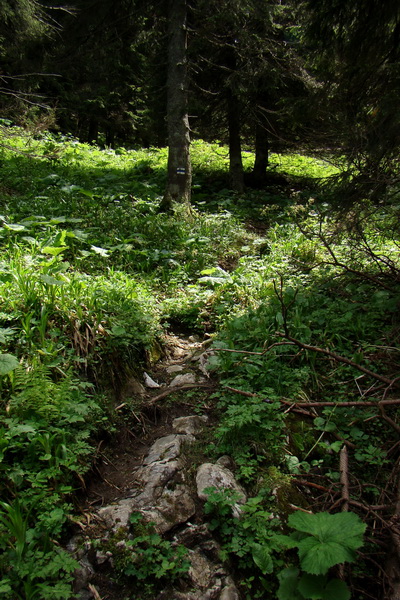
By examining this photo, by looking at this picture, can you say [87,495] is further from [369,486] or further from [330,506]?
[369,486]

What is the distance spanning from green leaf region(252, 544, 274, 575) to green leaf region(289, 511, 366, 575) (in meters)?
0.36

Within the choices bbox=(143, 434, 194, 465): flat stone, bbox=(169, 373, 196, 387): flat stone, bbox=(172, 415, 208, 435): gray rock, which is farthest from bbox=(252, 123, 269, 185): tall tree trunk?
bbox=(143, 434, 194, 465): flat stone

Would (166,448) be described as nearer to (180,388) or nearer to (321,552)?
(180,388)

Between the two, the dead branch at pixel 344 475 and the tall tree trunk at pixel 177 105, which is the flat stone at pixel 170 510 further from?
the tall tree trunk at pixel 177 105

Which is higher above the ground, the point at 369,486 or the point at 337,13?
the point at 337,13

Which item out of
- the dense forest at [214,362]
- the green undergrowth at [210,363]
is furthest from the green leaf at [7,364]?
the dense forest at [214,362]

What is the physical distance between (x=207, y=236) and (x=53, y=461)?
5.55 meters

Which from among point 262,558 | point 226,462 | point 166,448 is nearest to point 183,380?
point 166,448

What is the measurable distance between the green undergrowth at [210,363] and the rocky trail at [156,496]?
9 cm

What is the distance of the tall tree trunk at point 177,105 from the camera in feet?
27.0

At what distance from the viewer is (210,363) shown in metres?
3.79

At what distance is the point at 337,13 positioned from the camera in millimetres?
5012

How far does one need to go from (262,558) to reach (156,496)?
784 millimetres

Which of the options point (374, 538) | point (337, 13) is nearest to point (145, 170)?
point (337, 13)
